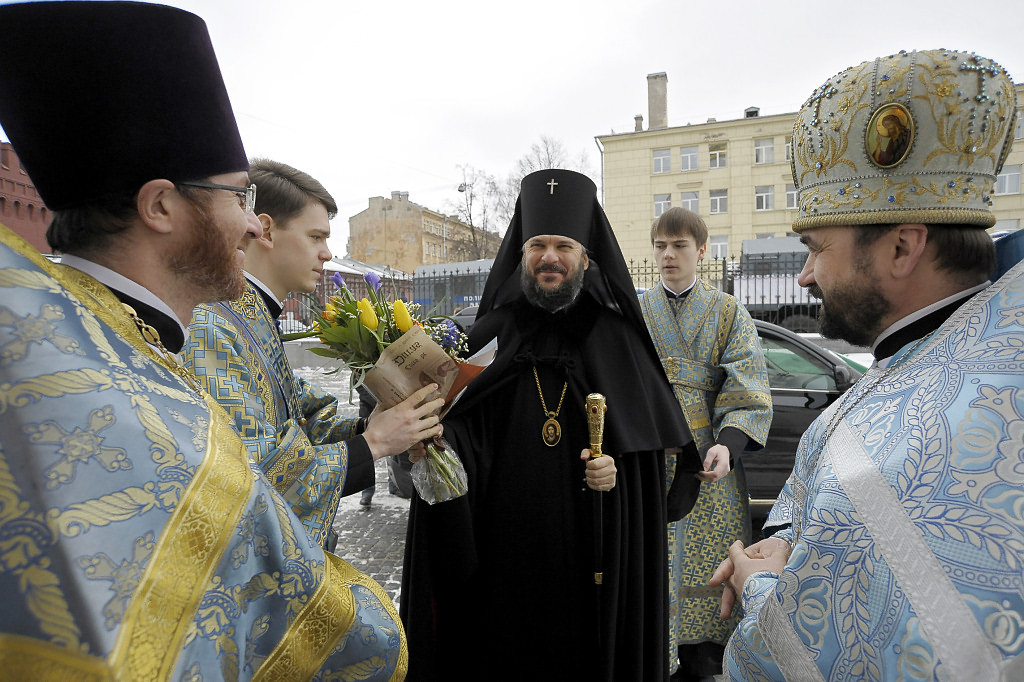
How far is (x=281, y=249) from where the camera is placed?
227 cm

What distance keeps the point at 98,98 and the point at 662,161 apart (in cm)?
3584

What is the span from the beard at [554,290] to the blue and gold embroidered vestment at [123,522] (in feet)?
6.47

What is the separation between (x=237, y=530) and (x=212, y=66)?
112cm

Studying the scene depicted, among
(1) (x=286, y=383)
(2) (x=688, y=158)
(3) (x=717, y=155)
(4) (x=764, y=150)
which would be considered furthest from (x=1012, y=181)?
(1) (x=286, y=383)

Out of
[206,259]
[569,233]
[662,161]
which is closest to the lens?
[206,259]

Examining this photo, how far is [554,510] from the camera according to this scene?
274 cm

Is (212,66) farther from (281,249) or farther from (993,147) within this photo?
(993,147)

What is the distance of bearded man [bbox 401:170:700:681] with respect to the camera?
8.62ft

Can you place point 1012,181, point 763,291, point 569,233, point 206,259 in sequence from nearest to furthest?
point 206,259
point 569,233
point 763,291
point 1012,181

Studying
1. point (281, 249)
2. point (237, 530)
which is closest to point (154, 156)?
point (237, 530)

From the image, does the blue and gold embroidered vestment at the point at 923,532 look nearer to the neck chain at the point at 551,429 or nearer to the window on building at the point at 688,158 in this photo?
the neck chain at the point at 551,429

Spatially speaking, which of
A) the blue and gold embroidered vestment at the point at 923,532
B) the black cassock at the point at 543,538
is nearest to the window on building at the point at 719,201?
the black cassock at the point at 543,538

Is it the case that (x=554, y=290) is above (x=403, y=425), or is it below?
above

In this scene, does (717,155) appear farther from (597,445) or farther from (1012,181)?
(597,445)
